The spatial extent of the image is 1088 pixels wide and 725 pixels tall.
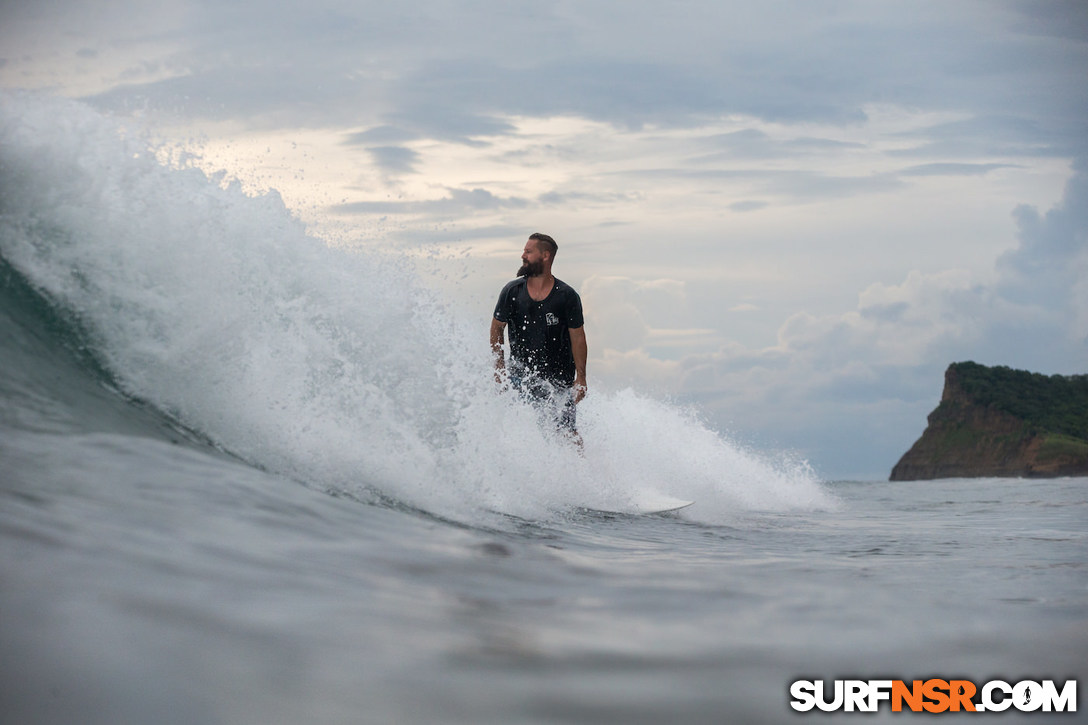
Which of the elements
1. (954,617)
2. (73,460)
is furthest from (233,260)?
(954,617)

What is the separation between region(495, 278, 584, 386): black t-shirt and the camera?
660 cm

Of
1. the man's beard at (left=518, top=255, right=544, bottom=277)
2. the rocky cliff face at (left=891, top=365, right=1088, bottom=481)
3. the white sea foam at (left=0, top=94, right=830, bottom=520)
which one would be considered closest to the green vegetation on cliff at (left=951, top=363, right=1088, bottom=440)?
the rocky cliff face at (left=891, top=365, right=1088, bottom=481)

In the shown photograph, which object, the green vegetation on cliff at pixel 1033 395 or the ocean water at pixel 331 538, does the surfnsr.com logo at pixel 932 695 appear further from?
the green vegetation on cliff at pixel 1033 395

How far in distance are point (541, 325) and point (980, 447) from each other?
56604 mm

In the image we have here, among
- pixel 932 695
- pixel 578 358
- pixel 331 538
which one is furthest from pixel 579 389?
pixel 932 695

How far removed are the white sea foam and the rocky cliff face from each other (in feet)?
175

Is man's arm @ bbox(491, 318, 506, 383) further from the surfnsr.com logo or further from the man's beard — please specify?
the surfnsr.com logo

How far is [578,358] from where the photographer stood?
265 inches

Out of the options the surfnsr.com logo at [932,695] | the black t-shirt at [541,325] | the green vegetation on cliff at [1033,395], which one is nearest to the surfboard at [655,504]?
the black t-shirt at [541,325]

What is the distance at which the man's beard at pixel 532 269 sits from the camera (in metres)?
6.59

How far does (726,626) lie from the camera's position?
88.0 inches

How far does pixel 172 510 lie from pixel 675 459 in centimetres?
694

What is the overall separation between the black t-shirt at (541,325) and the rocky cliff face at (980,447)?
51.6 meters

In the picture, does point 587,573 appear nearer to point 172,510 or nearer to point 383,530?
point 383,530
